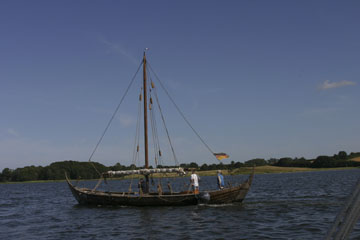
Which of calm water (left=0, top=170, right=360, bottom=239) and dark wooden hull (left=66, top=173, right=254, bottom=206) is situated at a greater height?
dark wooden hull (left=66, top=173, right=254, bottom=206)

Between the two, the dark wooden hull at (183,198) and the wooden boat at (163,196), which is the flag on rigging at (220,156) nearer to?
the wooden boat at (163,196)

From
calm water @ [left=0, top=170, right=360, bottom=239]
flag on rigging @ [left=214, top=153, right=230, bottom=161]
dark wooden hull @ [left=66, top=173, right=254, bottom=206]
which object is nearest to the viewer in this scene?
calm water @ [left=0, top=170, right=360, bottom=239]

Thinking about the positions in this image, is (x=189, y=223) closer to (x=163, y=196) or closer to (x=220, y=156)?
(x=163, y=196)

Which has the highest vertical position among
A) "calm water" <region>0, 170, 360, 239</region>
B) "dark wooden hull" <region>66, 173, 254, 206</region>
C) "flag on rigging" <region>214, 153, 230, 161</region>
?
"flag on rigging" <region>214, 153, 230, 161</region>

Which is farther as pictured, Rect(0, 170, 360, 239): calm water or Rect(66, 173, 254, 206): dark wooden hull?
Rect(66, 173, 254, 206): dark wooden hull

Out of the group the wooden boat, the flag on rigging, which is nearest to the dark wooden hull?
the wooden boat

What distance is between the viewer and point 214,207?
2886 cm

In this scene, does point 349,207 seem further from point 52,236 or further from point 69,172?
point 69,172

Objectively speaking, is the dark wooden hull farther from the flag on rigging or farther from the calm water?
the flag on rigging

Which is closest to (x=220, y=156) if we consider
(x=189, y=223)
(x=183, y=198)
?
(x=183, y=198)

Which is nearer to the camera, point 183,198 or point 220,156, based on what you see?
point 183,198

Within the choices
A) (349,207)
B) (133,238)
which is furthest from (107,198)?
(349,207)

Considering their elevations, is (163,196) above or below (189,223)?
above

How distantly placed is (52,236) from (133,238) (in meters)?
5.86
